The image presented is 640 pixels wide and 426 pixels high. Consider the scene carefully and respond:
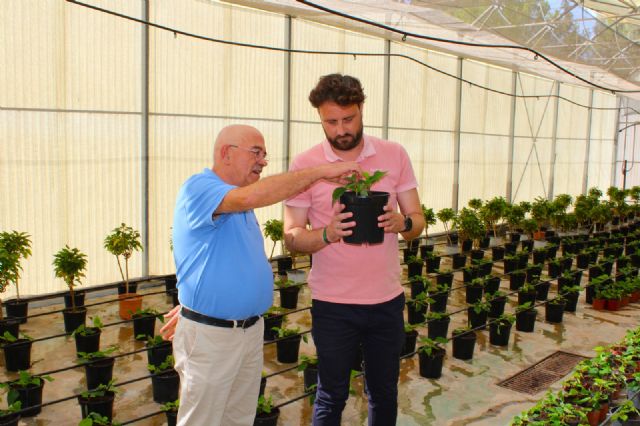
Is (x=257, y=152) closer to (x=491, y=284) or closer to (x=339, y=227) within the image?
(x=339, y=227)

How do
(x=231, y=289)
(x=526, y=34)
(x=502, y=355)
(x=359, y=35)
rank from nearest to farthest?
1. (x=231, y=289)
2. (x=502, y=355)
3. (x=526, y=34)
4. (x=359, y=35)

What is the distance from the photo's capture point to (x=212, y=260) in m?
2.13

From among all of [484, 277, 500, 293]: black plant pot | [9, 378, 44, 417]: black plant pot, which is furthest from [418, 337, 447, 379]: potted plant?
[9, 378, 44, 417]: black plant pot

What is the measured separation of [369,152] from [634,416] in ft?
8.14

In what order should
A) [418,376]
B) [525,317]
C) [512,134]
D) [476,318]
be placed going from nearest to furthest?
[418,376] < [525,317] < [476,318] < [512,134]

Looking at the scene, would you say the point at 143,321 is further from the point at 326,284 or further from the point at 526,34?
the point at 526,34

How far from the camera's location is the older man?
2084mm

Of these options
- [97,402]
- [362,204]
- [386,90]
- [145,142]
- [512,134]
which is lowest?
[97,402]

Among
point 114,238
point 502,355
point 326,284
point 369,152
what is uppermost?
point 369,152

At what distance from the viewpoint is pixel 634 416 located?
3.54m

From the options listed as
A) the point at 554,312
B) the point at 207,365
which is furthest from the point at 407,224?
the point at 554,312

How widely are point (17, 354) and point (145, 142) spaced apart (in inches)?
127

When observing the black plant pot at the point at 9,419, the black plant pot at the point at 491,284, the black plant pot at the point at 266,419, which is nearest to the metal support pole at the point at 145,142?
the black plant pot at the point at 9,419

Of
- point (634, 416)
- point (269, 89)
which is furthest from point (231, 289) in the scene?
point (269, 89)
